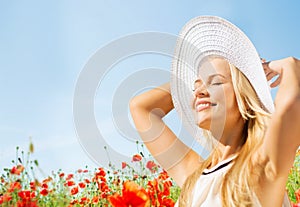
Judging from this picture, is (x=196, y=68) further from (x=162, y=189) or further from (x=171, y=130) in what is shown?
(x=162, y=189)

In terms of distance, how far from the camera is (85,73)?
5.25 feet

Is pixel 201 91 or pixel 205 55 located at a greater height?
pixel 205 55

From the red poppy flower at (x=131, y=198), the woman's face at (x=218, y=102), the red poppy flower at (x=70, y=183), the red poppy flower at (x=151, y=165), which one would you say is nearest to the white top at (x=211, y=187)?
the woman's face at (x=218, y=102)

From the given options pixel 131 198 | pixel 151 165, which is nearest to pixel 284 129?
pixel 131 198

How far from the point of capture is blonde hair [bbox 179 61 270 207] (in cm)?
141

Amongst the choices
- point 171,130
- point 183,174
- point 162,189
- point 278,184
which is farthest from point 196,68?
point 162,189

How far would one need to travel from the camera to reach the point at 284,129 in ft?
4.25

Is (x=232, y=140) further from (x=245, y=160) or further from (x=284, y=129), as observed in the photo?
(x=284, y=129)

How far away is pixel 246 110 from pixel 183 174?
40 centimetres

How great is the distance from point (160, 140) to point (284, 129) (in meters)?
0.60

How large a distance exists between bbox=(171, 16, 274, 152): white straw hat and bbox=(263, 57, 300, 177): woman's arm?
0.49 feet

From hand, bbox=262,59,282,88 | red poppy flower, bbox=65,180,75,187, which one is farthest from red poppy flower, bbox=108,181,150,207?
red poppy flower, bbox=65,180,75,187

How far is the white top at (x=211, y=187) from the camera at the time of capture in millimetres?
1480

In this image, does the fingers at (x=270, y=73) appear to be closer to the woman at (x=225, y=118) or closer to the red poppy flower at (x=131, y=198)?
the woman at (x=225, y=118)
